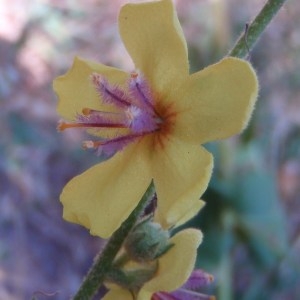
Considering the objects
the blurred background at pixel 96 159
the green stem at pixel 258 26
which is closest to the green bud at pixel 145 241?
the green stem at pixel 258 26

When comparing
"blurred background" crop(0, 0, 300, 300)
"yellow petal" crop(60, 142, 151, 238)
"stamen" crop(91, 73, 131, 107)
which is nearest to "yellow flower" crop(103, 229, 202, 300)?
"yellow petal" crop(60, 142, 151, 238)

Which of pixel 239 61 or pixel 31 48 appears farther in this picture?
pixel 31 48

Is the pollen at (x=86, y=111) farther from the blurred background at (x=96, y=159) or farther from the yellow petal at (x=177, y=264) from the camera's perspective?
the blurred background at (x=96, y=159)

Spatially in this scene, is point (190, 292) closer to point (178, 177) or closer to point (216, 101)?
point (178, 177)

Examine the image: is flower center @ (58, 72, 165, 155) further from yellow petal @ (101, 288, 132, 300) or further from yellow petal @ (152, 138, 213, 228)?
yellow petal @ (101, 288, 132, 300)

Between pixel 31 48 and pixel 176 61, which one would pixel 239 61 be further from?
pixel 31 48

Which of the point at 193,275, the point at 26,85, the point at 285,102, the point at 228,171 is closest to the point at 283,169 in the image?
the point at 285,102
